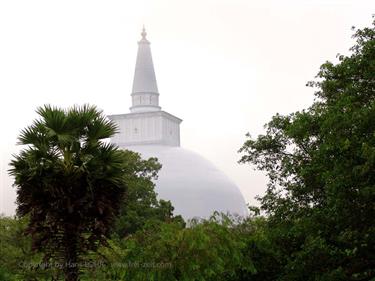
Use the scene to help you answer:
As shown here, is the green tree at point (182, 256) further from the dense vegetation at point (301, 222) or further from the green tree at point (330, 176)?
the green tree at point (330, 176)

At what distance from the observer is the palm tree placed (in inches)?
702

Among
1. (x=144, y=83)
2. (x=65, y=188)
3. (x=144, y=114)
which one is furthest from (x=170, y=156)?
(x=65, y=188)

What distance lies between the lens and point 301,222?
19984 mm

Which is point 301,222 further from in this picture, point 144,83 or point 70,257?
point 144,83

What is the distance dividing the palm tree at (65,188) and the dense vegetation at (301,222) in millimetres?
341

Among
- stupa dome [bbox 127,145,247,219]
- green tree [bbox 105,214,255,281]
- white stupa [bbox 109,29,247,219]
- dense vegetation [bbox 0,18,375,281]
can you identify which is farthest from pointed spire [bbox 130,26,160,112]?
green tree [bbox 105,214,255,281]

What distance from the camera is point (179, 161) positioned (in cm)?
8019

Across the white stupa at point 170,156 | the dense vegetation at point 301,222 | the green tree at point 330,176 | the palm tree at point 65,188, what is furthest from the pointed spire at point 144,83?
the palm tree at point 65,188

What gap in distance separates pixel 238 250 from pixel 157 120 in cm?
5862

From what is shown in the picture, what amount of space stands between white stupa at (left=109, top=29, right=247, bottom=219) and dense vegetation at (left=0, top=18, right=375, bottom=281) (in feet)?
155

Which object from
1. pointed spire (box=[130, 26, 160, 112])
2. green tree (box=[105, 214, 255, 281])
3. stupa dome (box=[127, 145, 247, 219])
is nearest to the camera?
green tree (box=[105, 214, 255, 281])

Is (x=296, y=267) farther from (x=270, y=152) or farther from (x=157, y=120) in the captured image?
(x=157, y=120)

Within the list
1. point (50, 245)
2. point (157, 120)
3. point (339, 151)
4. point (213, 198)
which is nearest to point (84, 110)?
point (50, 245)

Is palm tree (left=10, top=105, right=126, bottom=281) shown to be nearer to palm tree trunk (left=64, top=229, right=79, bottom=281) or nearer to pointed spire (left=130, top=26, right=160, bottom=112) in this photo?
palm tree trunk (left=64, top=229, right=79, bottom=281)
